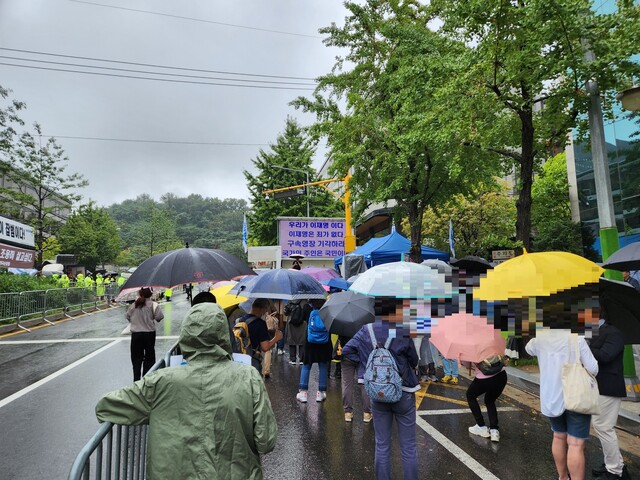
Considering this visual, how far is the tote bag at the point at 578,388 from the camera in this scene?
3312 mm

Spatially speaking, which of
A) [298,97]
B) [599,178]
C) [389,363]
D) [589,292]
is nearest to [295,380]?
[389,363]

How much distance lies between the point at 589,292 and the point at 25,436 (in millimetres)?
6709

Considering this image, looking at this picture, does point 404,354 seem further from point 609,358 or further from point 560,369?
point 609,358

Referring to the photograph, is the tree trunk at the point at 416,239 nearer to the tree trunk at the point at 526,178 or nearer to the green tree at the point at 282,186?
the tree trunk at the point at 526,178

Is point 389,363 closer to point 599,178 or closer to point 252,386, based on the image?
point 252,386

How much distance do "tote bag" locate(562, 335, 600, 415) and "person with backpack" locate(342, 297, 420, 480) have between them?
125cm

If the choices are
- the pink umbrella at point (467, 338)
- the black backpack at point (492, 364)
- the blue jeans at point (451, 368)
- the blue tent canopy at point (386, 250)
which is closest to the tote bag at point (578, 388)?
the pink umbrella at point (467, 338)

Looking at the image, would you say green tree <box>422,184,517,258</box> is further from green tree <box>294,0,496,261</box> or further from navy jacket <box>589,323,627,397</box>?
navy jacket <box>589,323,627,397</box>

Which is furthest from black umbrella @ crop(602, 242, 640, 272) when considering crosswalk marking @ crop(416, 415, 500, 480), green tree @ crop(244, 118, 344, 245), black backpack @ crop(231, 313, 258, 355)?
green tree @ crop(244, 118, 344, 245)

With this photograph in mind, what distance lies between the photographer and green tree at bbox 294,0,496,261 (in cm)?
1130

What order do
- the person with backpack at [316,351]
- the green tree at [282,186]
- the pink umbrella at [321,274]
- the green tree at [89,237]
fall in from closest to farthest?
the person with backpack at [316,351] < the pink umbrella at [321,274] < the green tree at [282,186] < the green tree at [89,237]

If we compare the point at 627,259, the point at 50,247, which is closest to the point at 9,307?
the point at 627,259

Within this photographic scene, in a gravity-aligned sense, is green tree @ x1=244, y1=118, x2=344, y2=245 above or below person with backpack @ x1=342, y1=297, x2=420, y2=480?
above

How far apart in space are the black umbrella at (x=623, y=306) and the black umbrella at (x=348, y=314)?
2309 mm
